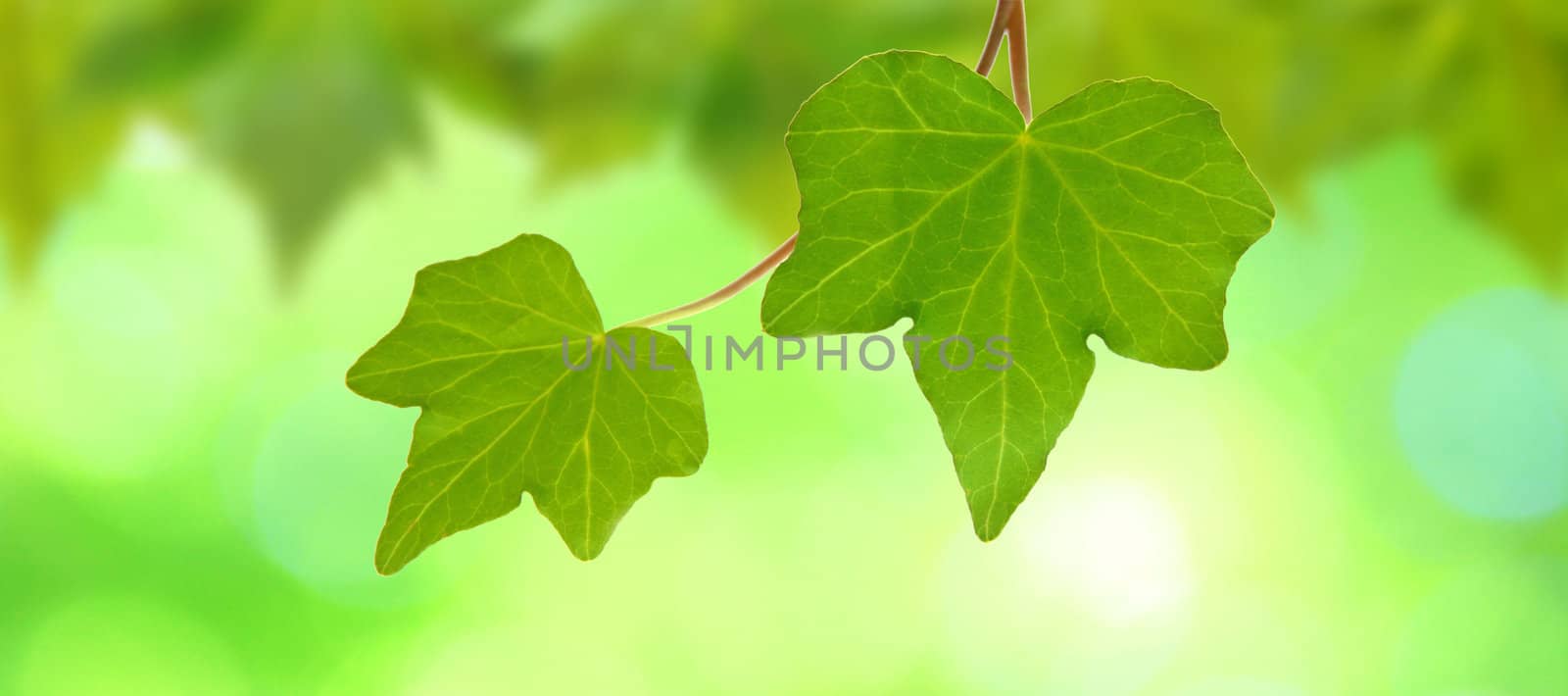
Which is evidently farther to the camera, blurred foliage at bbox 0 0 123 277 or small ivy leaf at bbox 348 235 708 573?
blurred foliage at bbox 0 0 123 277

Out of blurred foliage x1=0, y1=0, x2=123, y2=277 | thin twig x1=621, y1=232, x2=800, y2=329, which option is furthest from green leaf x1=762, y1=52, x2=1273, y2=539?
blurred foliage x1=0, y1=0, x2=123, y2=277

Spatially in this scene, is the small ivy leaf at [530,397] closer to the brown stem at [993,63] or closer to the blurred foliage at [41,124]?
the brown stem at [993,63]

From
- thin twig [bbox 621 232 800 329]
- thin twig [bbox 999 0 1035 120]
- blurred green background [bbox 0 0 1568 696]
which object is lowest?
thin twig [bbox 621 232 800 329]

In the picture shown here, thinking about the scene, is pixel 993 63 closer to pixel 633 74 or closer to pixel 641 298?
pixel 633 74

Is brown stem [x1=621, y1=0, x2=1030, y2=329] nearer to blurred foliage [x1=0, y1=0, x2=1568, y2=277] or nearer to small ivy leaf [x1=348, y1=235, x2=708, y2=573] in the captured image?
small ivy leaf [x1=348, y1=235, x2=708, y2=573]

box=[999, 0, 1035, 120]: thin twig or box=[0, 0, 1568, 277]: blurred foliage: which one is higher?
box=[0, 0, 1568, 277]: blurred foliage

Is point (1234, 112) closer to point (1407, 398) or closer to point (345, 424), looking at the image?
point (1407, 398)

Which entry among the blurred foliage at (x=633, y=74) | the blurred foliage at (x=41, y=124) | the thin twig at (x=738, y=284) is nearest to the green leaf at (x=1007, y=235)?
the thin twig at (x=738, y=284)
